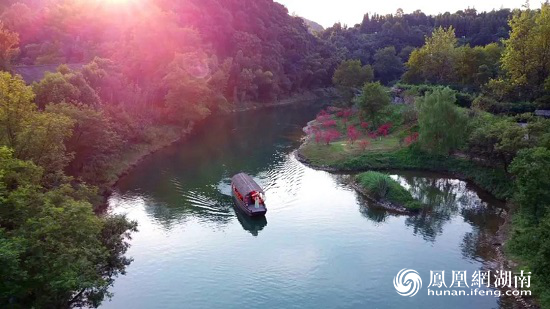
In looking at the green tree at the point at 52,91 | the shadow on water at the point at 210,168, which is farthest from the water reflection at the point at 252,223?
the green tree at the point at 52,91

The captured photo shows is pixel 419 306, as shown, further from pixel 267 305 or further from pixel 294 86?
pixel 294 86

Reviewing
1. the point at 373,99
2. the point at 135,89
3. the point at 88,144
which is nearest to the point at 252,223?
the point at 88,144

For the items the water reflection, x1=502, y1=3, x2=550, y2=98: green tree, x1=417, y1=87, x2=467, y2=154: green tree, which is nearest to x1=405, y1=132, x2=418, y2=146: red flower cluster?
x1=417, y1=87, x2=467, y2=154: green tree

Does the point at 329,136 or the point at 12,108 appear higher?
the point at 329,136

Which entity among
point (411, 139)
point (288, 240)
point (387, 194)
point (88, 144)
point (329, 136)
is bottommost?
point (288, 240)

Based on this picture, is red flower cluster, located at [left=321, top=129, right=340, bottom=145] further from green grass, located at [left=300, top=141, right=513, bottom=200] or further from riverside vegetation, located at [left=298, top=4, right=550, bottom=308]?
green grass, located at [left=300, top=141, right=513, bottom=200]

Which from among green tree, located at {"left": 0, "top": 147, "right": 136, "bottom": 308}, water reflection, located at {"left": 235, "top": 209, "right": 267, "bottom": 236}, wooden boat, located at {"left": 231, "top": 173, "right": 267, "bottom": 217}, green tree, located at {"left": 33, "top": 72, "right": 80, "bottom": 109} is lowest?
green tree, located at {"left": 0, "top": 147, "right": 136, "bottom": 308}

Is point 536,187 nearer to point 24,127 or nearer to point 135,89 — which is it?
point 24,127

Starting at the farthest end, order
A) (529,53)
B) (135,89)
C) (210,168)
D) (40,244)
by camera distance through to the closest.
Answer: (135,89), (529,53), (210,168), (40,244)
